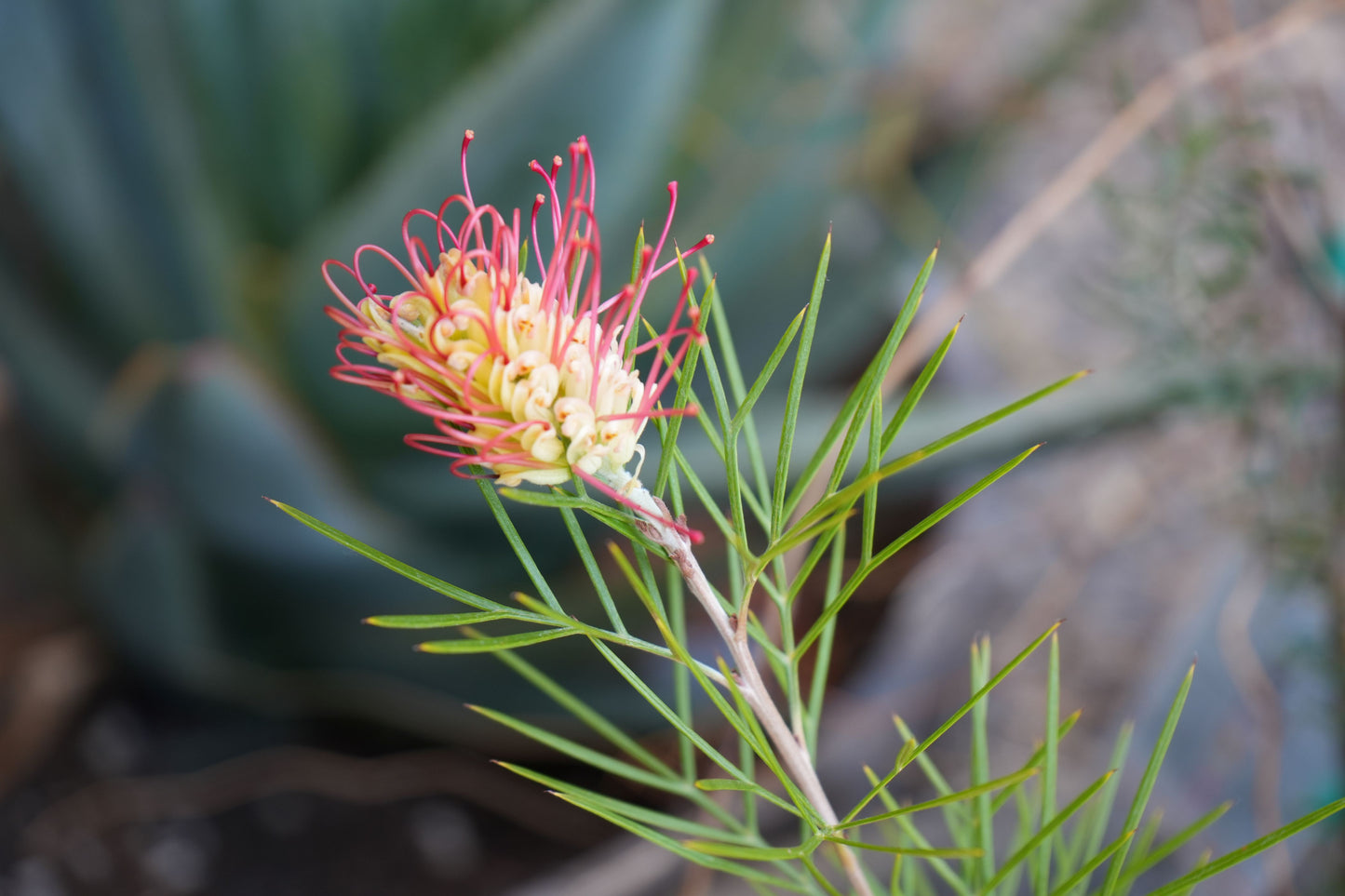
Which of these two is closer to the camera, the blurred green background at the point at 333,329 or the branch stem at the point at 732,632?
the branch stem at the point at 732,632

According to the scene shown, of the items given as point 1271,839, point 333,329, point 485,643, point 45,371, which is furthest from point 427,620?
point 45,371

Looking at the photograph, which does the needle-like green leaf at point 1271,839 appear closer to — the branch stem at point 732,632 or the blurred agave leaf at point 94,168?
the branch stem at point 732,632

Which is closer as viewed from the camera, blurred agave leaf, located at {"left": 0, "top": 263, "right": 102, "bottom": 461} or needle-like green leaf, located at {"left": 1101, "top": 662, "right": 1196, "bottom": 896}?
needle-like green leaf, located at {"left": 1101, "top": 662, "right": 1196, "bottom": 896}

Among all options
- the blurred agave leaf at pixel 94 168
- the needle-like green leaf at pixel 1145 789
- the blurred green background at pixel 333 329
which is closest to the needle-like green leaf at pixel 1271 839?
the needle-like green leaf at pixel 1145 789

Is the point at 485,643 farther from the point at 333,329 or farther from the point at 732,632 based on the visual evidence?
the point at 333,329

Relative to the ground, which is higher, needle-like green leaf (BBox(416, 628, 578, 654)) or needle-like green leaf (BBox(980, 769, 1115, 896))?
needle-like green leaf (BBox(416, 628, 578, 654))

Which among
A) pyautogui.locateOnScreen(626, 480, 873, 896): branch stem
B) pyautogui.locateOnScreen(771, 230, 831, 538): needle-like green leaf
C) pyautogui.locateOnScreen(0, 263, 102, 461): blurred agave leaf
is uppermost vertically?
pyautogui.locateOnScreen(771, 230, 831, 538): needle-like green leaf

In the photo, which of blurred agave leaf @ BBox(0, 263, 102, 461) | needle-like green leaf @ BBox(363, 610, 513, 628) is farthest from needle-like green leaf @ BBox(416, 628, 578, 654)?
blurred agave leaf @ BBox(0, 263, 102, 461)

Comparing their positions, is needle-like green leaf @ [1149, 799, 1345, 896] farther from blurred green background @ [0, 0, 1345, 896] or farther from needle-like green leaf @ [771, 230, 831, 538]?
blurred green background @ [0, 0, 1345, 896]
